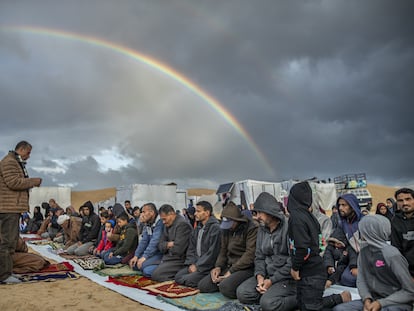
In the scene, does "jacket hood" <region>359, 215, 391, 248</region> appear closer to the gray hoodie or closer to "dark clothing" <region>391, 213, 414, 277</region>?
the gray hoodie

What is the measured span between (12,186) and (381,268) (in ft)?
19.0

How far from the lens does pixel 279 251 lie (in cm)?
477

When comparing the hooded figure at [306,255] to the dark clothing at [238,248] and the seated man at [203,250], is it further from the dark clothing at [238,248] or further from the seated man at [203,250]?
the seated man at [203,250]

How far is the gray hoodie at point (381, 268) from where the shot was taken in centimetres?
347

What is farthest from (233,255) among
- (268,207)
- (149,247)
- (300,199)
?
(149,247)

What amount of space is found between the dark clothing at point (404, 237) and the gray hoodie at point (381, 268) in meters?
0.24

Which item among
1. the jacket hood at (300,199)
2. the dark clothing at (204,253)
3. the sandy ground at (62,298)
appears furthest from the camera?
the dark clothing at (204,253)

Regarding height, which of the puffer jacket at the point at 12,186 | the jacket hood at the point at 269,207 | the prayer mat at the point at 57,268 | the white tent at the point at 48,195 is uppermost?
the white tent at the point at 48,195

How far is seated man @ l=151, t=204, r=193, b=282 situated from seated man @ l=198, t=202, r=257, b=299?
1.10 meters

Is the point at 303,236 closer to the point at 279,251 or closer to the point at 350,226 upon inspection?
the point at 279,251

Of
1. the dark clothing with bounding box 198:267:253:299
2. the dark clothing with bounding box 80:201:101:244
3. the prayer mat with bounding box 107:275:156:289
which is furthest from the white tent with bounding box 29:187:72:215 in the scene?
the dark clothing with bounding box 198:267:253:299

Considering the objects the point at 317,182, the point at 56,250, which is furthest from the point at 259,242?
the point at 317,182

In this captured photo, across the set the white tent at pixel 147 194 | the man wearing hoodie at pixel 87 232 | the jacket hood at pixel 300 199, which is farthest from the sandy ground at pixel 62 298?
the white tent at pixel 147 194

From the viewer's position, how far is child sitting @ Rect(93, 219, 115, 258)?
9.36 meters
